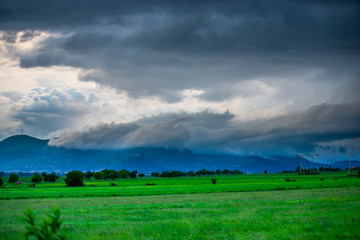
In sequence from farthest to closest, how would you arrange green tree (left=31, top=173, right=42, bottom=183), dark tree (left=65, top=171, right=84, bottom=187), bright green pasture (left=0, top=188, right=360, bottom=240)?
green tree (left=31, top=173, right=42, bottom=183)
dark tree (left=65, top=171, right=84, bottom=187)
bright green pasture (left=0, top=188, right=360, bottom=240)

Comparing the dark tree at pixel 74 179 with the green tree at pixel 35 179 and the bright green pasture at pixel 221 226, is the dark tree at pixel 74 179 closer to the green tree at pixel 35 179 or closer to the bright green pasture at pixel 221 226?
the green tree at pixel 35 179

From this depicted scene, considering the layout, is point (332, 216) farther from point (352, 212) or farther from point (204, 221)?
point (204, 221)

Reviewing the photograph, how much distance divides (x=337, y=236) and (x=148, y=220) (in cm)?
1553

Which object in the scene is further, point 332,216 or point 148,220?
point 148,220

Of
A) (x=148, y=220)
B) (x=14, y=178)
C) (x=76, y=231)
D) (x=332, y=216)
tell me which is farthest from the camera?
(x=14, y=178)

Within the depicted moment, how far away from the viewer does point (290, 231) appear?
22125 mm

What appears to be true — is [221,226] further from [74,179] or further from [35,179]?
[35,179]

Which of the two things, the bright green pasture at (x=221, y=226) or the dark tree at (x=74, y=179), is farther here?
the dark tree at (x=74, y=179)

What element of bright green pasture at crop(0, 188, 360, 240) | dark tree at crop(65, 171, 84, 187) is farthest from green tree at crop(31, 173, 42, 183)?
bright green pasture at crop(0, 188, 360, 240)

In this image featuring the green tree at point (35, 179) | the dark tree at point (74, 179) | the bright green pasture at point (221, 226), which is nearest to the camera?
the bright green pasture at point (221, 226)

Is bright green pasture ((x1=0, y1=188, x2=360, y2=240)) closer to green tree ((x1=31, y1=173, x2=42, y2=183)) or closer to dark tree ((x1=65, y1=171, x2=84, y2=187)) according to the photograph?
dark tree ((x1=65, y1=171, x2=84, y2=187))

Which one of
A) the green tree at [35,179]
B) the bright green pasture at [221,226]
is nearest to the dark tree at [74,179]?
the green tree at [35,179]

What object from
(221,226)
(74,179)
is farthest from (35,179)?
(221,226)

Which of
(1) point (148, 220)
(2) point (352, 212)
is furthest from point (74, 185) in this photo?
(2) point (352, 212)
